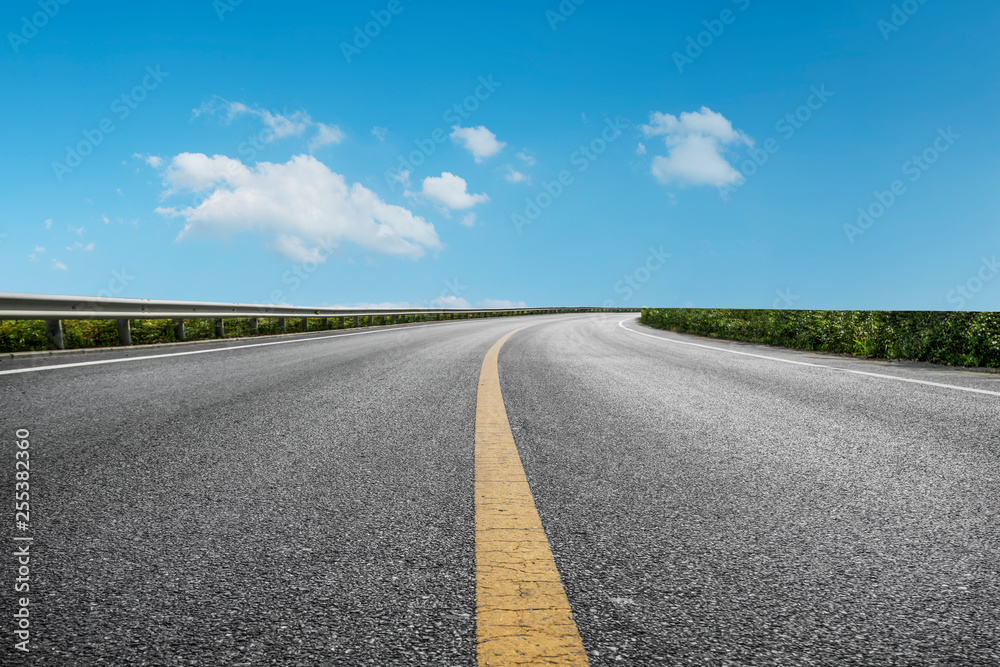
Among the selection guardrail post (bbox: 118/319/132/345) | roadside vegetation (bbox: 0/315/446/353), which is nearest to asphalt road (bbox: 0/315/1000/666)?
roadside vegetation (bbox: 0/315/446/353)

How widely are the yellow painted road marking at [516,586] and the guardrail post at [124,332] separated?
882 centimetres

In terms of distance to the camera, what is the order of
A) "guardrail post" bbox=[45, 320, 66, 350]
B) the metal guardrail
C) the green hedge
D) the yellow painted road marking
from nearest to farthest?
1. the yellow painted road marking
2. the metal guardrail
3. "guardrail post" bbox=[45, 320, 66, 350]
4. the green hedge

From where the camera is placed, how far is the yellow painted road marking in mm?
1161

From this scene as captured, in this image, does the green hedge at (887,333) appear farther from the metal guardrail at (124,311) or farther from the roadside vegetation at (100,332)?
the roadside vegetation at (100,332)

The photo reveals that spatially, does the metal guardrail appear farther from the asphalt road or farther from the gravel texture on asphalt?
the gravel texture on asphalt

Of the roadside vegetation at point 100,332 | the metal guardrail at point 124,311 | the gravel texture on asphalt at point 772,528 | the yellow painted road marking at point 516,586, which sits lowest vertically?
the gravel texture on asphalt at point 772,528

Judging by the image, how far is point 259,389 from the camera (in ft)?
15.1

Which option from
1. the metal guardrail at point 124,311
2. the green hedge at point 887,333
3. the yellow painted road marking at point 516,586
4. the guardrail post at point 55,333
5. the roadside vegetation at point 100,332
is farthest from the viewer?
the green hedge at point 887,333

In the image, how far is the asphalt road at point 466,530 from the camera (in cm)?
122

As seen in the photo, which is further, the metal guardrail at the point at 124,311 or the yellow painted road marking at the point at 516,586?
the metal guardrail at the point at 124,311

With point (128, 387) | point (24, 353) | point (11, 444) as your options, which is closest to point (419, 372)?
point (128, 387)

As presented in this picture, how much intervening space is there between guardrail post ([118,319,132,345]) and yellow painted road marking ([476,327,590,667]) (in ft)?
28.9

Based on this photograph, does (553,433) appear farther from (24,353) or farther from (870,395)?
(24,353)

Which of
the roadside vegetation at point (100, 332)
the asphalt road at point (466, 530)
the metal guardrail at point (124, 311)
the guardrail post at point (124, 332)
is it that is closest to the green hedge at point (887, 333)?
the asphalt road at point (466, 530)
